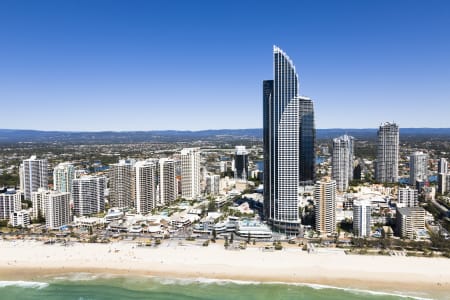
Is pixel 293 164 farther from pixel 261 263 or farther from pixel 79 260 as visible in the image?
pixel 79 260

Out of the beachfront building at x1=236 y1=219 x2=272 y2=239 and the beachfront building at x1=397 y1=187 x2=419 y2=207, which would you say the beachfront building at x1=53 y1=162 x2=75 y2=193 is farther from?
the beachfront building at x1=397 y1=187 x2=419 y2=207

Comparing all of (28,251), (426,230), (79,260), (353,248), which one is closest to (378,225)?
(426,230)

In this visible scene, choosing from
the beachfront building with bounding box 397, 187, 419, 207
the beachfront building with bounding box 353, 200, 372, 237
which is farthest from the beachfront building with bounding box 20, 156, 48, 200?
the beachfront building with bounding box 397, 187, 419, 207

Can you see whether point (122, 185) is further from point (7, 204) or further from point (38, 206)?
point (7, 204)

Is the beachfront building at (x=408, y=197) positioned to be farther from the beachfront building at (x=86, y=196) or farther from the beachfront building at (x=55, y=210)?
the beachfront building at (x=55, y=210)

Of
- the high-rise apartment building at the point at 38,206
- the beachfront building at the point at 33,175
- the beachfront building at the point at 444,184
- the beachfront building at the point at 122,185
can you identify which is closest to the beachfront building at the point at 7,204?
the high-rise apartment building at the point at 38,206

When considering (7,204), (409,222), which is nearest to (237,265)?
(409,222)
